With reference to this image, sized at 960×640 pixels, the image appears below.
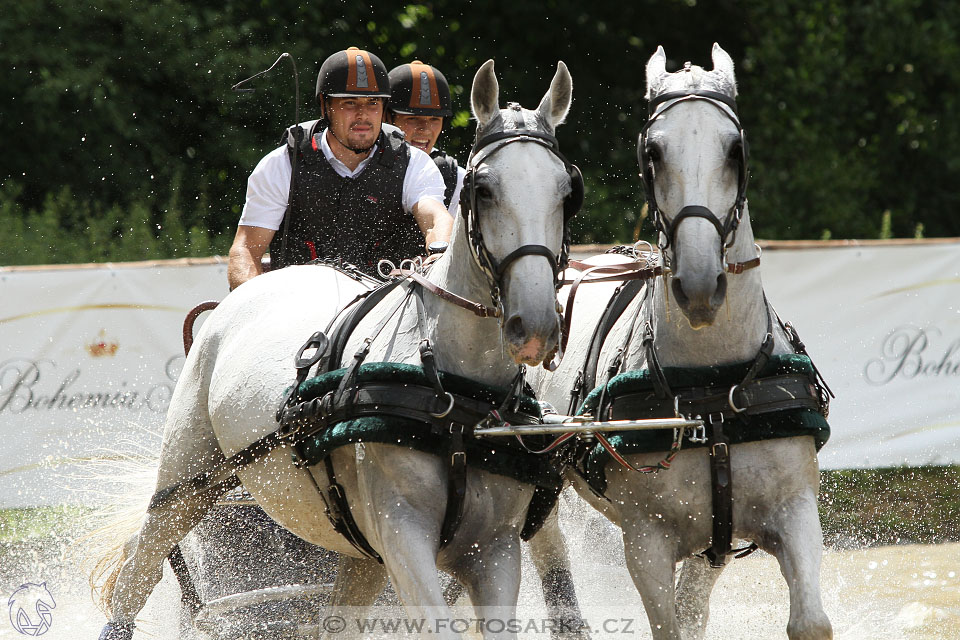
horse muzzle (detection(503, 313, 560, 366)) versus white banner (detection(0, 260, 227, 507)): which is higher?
horse muzzle (detection(503, 313, 560, 366))

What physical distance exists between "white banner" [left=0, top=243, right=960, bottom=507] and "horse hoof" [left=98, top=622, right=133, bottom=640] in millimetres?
2546

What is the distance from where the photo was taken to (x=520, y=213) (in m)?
2.75

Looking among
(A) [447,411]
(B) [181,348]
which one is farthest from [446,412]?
(B) [181,348]

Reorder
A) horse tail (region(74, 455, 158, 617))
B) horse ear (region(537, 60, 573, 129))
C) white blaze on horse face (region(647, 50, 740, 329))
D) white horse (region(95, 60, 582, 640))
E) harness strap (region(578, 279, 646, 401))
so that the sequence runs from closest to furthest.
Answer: white horse (region(95, 60, 582, 640)) < white blaze on horse face (region(647, 50, 740, 329)) < horse ear (region(537, 60, 573, 129)) < harness strap (region(578, 279, 646, 401)) < horse tail (region(74, 455, 158, 617))

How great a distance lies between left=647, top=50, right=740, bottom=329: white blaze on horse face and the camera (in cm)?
287

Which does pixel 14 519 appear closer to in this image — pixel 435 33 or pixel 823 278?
pixel 823 278

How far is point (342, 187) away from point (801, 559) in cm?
233

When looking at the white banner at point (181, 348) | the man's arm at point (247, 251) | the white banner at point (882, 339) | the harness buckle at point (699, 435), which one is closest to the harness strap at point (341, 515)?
the harness buckle at point (699, 435)

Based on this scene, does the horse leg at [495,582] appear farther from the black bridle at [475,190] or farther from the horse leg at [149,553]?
the horse leg at [149,553]

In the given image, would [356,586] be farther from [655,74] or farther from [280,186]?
[655,74]

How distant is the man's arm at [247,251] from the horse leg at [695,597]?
76.6 inches

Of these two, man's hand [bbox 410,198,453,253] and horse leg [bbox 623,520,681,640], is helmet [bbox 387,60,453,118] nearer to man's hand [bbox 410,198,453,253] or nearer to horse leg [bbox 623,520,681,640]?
man's hand [bbox 410,198,453,253]

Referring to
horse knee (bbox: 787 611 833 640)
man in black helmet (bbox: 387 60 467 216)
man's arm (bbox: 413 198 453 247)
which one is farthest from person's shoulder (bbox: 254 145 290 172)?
horse knee (bbox: 787 611 833 640)

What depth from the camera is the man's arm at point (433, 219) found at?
3975mm
